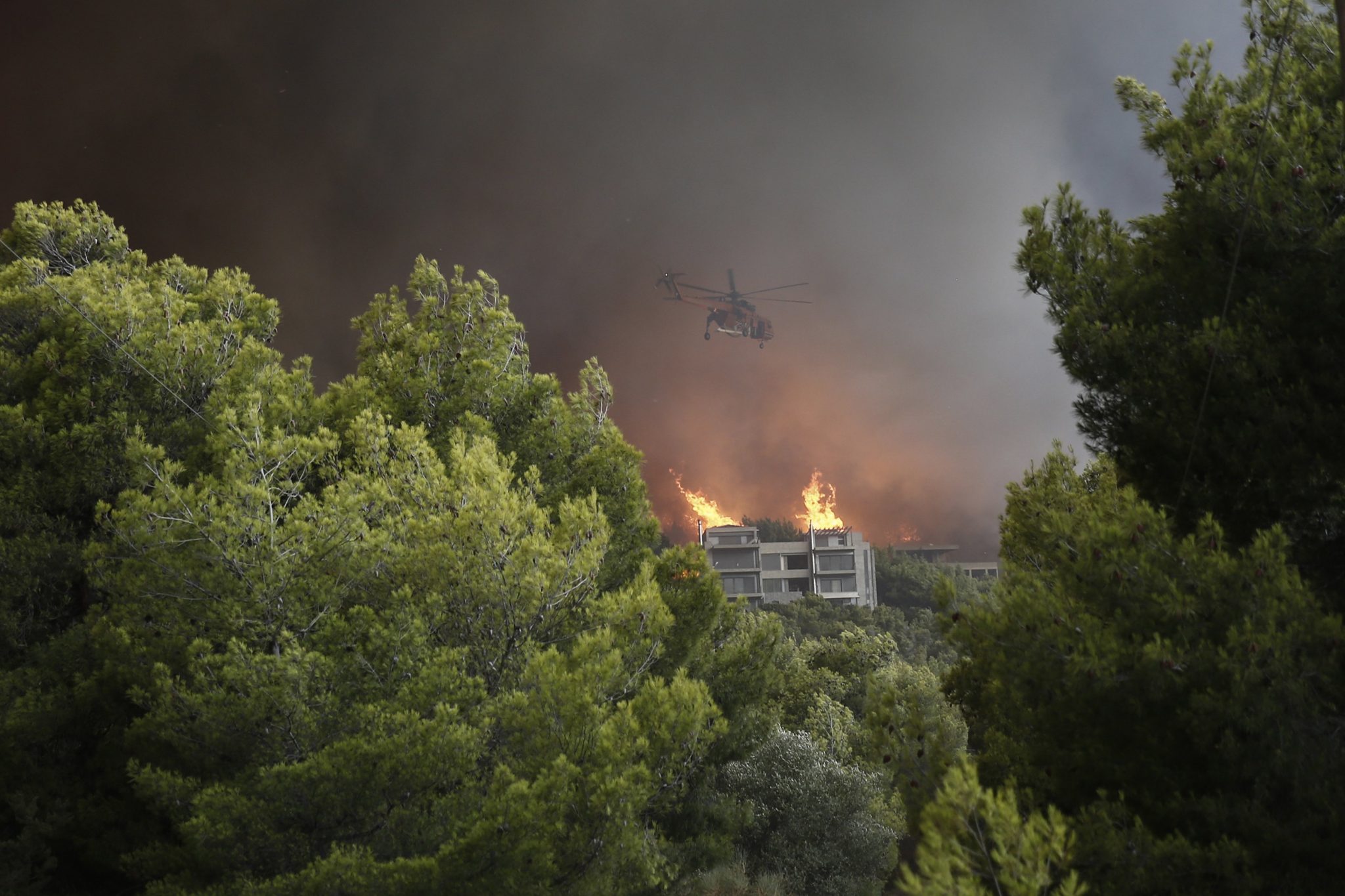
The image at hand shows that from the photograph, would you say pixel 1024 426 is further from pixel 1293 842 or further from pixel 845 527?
pixel 1293 842

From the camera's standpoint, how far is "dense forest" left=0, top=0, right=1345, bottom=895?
5934mm

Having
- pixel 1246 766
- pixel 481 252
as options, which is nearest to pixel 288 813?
pixel 1246 766

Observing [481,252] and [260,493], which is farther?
[481,252]

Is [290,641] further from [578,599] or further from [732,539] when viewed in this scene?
[732,539]

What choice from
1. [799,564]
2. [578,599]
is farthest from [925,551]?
[578,599]

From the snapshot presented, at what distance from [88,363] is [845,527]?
7422 cm

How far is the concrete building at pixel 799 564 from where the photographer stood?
255 ft

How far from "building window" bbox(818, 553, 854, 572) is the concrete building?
60mm

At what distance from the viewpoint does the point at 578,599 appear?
38.2ft

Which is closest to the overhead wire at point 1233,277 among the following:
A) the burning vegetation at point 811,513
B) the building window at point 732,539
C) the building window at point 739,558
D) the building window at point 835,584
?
the building window at point 739,558

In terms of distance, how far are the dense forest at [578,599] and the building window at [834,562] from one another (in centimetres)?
6211

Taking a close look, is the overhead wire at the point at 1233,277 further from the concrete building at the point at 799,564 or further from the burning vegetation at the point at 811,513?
the burning vegetation at the point at 811,513

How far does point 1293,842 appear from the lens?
222 inches

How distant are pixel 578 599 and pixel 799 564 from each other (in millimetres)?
70537
